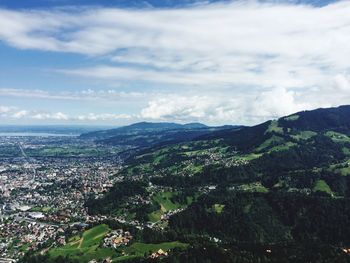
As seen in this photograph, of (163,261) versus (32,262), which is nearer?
(163,261)

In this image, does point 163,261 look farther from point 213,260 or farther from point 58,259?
point 58,259

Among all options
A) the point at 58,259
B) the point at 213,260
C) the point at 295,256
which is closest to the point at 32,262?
the point at 58,259

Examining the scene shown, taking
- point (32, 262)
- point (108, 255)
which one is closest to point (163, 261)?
point (108, 255)

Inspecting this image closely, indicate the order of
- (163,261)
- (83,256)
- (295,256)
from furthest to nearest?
(83,256) → (295,256) → (163,261)

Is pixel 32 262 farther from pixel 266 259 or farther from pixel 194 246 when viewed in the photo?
pixel 266 259

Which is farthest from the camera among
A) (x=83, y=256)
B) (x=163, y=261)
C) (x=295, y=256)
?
(x=83, y=256)

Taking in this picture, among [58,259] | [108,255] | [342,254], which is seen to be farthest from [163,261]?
[342,254]

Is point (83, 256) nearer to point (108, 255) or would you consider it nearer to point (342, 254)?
point (108, 255)
